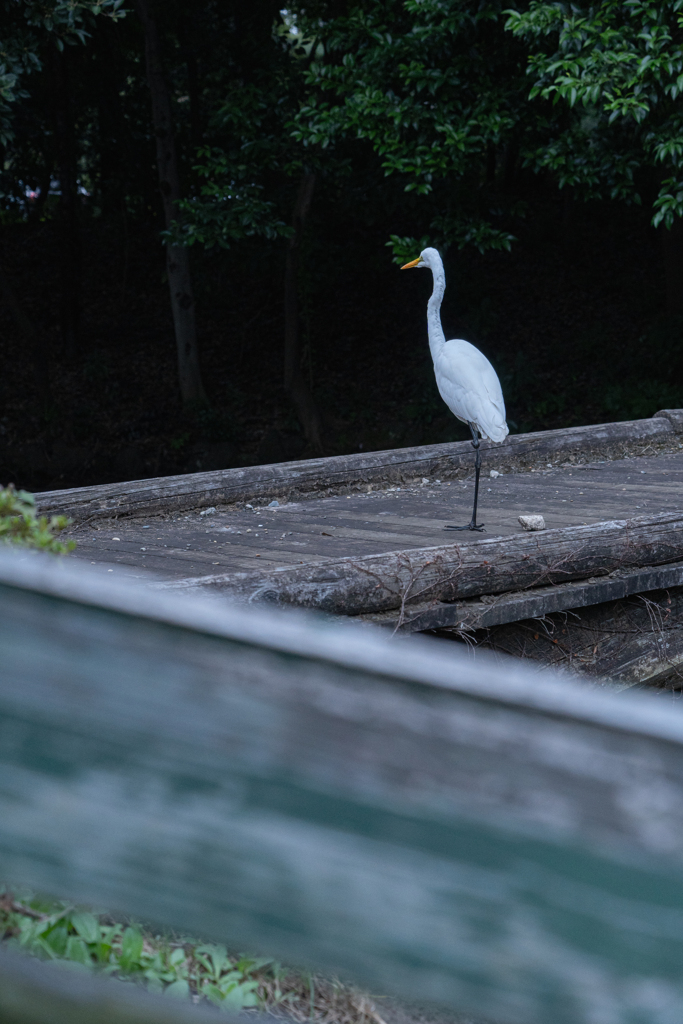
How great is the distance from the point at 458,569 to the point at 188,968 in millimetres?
1962

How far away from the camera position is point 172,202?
12.9m

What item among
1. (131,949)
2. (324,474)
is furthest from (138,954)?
(324,474)

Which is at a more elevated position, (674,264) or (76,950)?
(674,264)

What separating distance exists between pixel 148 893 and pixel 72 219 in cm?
1654

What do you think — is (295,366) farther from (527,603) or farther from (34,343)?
(527,603)

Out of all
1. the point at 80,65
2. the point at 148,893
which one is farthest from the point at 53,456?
the point at 148,893

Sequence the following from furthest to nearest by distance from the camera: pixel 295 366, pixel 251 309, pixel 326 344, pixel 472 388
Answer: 1. pixel 251 309
2. pixel 326 344
3. pixel 295 366
4. pixel 472 388

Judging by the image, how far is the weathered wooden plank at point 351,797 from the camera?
27.2 inches

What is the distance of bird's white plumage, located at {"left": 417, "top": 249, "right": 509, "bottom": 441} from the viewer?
17.3 ft

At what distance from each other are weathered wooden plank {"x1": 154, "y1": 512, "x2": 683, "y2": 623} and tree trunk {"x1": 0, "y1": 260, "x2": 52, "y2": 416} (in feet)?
39.5

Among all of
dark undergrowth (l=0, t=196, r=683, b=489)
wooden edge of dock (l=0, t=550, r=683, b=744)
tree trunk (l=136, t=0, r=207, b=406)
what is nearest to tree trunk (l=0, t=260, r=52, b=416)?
dark undergrowth (l=0, t=196, r=683, b=489)

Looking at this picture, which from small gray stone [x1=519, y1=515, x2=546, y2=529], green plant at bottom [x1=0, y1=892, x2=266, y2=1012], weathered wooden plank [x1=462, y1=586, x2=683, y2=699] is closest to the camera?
green plant at bottom [x1=0, y1=892, x2=266, y2=1012]

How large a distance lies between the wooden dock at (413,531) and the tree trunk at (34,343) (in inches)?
384

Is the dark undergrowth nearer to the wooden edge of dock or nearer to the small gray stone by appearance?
the small gray stone
